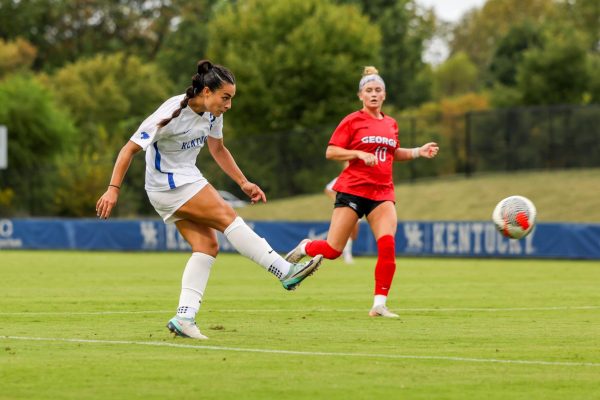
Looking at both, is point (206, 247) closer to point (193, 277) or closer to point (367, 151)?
point (193, 277)

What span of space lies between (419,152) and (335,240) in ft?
4.12

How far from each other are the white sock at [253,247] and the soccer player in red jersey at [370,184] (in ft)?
7.13

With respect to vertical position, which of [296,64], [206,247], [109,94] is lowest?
[206,247]

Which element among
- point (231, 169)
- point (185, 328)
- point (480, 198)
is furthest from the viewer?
point (480, 198)

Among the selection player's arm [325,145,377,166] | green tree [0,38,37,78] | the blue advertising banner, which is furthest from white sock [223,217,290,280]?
green tree [0,38,37,78]

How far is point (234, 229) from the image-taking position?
35.2ft

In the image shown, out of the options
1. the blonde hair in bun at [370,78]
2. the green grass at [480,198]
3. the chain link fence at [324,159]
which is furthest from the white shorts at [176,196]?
the chain link fence at [324,159]

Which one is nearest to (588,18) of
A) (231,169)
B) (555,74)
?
(555,74)

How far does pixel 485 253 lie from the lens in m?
31.5

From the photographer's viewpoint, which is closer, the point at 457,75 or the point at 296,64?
the point at 296,64

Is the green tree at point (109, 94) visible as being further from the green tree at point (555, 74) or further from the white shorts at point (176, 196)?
the white shorts at point (176, 196)

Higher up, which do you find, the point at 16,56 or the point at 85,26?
the point at 85,26

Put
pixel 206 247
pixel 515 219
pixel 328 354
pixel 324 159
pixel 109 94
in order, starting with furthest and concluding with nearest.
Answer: pixel 109 94
pixel 324 159
pixel 515 219
pixel 206 247
pixel 328 354

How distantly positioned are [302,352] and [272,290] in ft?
27.9
